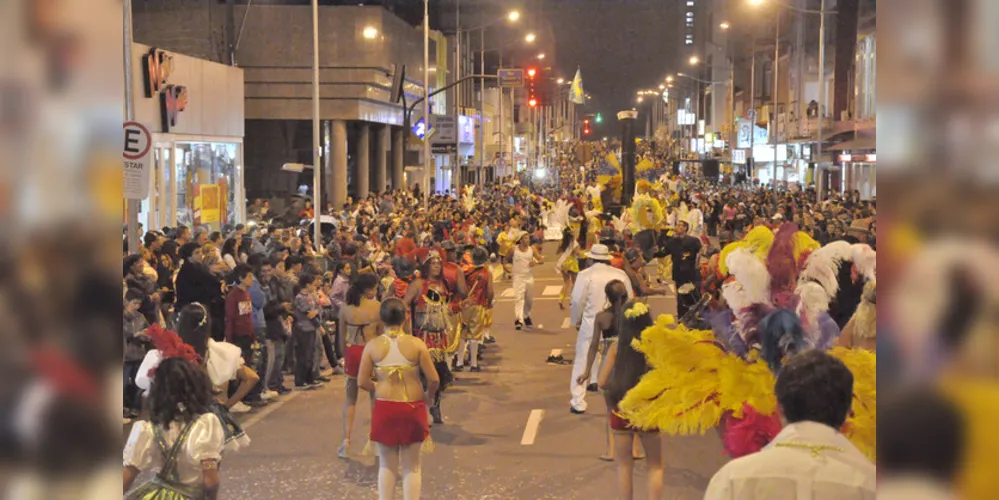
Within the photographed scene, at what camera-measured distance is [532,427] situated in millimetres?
11906

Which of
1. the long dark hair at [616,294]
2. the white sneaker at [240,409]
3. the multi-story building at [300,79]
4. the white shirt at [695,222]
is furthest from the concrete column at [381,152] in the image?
the long dark hair at [616,294]

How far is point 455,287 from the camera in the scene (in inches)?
→ 512

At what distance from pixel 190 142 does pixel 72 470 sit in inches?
1089

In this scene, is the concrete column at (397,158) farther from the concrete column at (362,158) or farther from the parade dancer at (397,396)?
the parade dancer at (397,396)

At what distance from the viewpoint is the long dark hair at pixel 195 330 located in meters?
7.74

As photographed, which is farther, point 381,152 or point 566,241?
point 381,152

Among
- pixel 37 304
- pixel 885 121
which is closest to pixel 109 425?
pixel 37 304

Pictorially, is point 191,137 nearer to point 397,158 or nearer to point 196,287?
point 196,287

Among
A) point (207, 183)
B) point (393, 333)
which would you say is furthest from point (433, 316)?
point (207, 183)

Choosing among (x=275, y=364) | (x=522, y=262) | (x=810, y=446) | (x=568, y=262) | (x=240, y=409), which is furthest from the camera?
(x=568, y=262)

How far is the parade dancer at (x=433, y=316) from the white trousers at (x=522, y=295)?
271 inches

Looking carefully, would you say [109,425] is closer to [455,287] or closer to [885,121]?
[885,121]

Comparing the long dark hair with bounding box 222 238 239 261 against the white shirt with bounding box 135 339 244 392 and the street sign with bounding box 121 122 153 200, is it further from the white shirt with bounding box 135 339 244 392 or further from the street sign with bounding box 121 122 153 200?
the white shirt with bounding box 135 339 244 392

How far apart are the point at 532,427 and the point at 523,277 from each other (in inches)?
287
